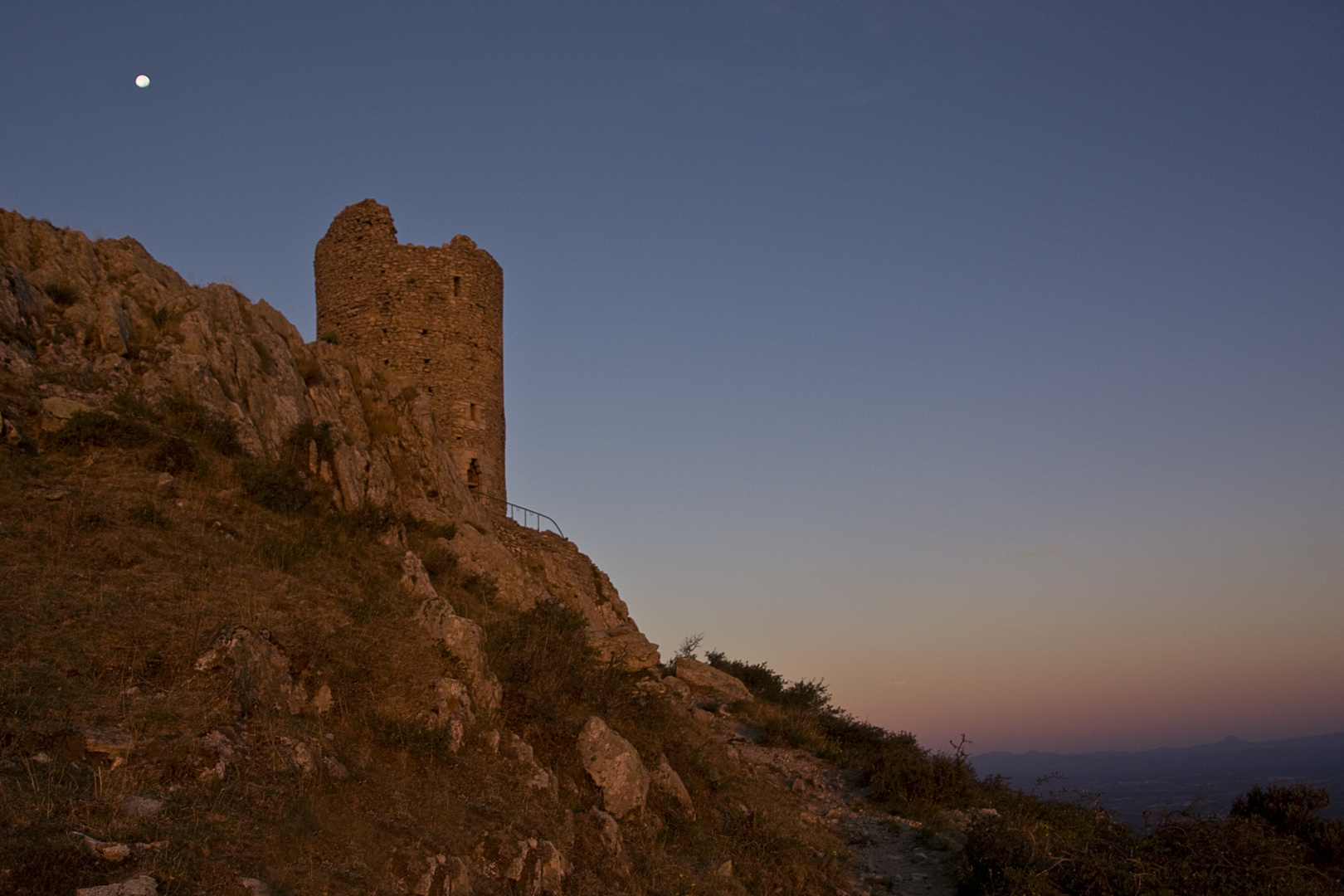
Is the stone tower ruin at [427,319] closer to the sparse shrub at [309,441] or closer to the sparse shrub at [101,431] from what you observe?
the sparse shrub at [309,441]

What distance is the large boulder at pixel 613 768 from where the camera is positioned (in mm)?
8539

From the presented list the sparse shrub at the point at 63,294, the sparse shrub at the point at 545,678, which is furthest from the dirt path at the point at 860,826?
the sparse shrub at the point at 63,294

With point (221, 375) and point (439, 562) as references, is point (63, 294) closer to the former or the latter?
point (221, 375)

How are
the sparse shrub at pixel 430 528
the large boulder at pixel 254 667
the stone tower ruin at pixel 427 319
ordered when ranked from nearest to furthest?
the large boulder at pixel 254 667 → the sparse shrub at pixel 430 528 → the stone tower ruin at pixel 427 319

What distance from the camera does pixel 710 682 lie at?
18.2 metres

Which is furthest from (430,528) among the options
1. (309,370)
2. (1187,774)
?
(1187,774)

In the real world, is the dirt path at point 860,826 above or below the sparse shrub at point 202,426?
below

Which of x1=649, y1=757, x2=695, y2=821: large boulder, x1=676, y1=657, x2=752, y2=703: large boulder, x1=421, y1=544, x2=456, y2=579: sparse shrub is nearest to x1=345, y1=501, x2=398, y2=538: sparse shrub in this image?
x1=421, y1=544, x2=456, y2=579: sparse shrub

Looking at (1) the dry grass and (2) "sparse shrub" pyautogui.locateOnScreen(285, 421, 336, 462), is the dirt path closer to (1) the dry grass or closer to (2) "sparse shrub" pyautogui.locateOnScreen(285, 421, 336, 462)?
(1) the dry grass

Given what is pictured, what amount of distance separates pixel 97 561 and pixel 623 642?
6.90 m

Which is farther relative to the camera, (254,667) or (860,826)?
(860,826)

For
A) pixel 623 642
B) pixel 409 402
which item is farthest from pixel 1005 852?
pixel 409 402

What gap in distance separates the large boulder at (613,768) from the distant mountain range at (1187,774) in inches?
236

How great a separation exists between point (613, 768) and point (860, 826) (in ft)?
16.4
